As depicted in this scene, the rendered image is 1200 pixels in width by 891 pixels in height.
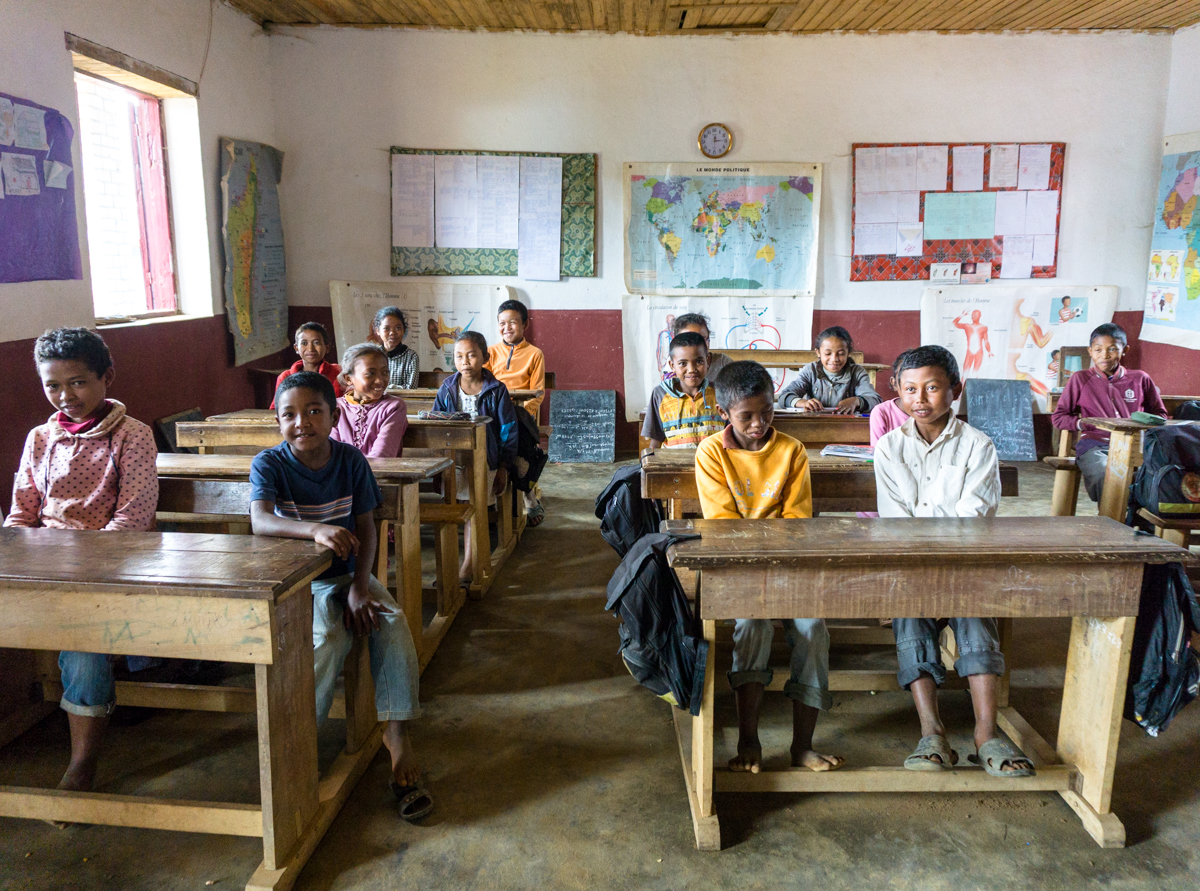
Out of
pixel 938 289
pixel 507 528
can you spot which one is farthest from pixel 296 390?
pixel 938 289

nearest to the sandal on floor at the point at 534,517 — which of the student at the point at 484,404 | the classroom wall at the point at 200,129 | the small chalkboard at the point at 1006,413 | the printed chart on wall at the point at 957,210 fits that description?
the student at the point at 484,404

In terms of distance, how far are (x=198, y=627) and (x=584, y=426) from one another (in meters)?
4.65

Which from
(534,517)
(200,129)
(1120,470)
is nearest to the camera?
(1120,470)

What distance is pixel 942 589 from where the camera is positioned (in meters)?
1.76

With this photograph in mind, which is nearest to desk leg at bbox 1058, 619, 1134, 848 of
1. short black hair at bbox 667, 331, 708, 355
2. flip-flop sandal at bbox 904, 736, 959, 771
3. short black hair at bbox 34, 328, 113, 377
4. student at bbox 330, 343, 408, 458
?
flip-flop sandal at bbox 904, 736, 959, 771

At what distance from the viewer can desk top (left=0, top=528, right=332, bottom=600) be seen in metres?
1.57

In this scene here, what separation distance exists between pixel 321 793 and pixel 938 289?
18.0 ft

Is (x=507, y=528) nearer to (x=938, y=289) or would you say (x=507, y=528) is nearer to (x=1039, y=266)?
(x=938, y=289)

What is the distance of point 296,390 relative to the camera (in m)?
2.01

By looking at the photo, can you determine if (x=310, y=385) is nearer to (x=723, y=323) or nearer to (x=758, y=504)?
(x=758, y=504)

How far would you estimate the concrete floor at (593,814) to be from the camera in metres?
1.75

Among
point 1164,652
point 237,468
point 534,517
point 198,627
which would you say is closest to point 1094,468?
point 1164,652

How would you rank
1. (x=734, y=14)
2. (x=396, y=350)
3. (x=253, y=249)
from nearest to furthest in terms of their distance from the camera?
1. (x=396, y=350)
2. (x=734, y=14)
3. (x=253, y=249)

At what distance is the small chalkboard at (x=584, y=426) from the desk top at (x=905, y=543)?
13.8 feet
